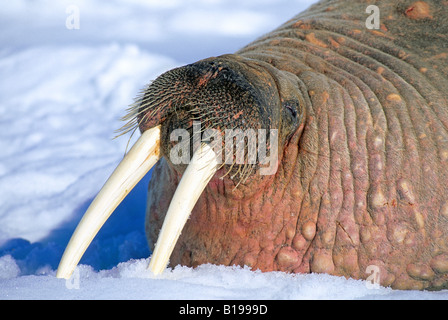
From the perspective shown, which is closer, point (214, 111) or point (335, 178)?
point (214, 111)

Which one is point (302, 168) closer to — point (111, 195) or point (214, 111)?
point (214, 111)

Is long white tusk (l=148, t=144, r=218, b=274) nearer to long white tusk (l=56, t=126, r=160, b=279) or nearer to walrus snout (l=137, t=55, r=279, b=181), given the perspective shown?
walrus snout (l=137, t=55, r=279, b=181)

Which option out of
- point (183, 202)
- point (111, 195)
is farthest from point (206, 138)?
point (111, 195)

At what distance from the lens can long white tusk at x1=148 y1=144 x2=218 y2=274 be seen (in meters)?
2.53

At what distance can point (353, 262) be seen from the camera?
9.52 ft

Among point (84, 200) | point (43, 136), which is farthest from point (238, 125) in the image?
point (43, 136)

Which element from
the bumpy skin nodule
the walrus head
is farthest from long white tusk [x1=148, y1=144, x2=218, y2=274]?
the bumpy skin nodule

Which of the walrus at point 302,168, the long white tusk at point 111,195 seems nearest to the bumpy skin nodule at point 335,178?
the walrus at point 302,168

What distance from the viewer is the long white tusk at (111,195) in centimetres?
260

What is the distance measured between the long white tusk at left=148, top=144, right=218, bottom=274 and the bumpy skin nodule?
21 centimetres

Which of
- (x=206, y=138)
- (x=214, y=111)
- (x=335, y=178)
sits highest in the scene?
(x=214, y=111)

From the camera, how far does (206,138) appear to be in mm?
2643

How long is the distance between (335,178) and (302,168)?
192 millimetres

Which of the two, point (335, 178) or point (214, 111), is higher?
point (214, 111)
